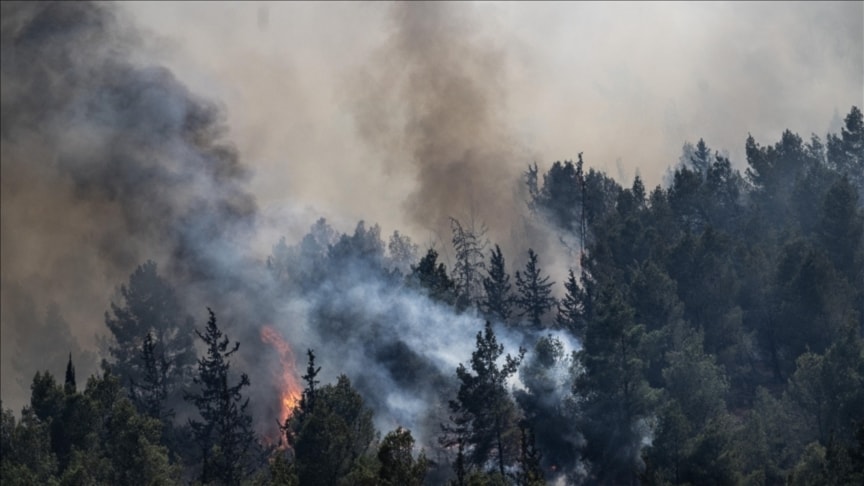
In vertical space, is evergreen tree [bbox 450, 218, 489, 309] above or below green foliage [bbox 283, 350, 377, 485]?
above

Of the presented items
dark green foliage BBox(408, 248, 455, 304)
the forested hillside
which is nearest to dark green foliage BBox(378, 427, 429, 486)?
the forested hillside

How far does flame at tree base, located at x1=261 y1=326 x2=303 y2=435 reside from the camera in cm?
9225

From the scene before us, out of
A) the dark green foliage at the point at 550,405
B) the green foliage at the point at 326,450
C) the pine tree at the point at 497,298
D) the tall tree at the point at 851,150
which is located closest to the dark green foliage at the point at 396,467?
the green foliage at the point at 326,450

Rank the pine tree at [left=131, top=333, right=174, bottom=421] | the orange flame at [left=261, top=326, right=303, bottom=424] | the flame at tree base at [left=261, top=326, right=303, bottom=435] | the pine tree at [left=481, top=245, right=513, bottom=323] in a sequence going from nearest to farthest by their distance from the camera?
the pine tree at [left=131, top=333, right=174, bottom=421]
the pine tree at [left=481, top=245, right=513, bottom=323]
the orange flame at [left=261, top=326, right=303, bottom=424]
the flame at tree base at [left=261, top=326, right=303, bottom=435]

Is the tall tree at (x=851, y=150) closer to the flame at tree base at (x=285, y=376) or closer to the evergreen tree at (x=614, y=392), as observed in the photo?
the evergreen tree at (x=614, y=392)

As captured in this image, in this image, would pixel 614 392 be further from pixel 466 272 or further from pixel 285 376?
pixel 285 376

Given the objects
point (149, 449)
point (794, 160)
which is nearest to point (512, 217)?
point (794, 160)

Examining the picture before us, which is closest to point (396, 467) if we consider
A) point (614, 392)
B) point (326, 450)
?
point (326, 450)

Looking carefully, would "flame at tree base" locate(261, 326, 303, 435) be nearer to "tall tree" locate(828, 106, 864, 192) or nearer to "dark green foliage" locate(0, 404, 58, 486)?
"dark green foliage" locate(0, 404, 58, 486)

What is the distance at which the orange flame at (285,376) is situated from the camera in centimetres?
9212

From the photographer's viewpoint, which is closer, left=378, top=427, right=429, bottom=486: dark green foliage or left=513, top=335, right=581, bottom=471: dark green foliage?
left=378, top=427, right=429, bottom=486: dark green foliage

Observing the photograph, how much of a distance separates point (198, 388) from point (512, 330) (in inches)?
1290

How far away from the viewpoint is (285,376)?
95562 mm

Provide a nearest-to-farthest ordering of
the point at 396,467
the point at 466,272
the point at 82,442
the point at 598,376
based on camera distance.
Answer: the point at 396,467, the point at 598,376, the point at 82,442, the point at 466,272
